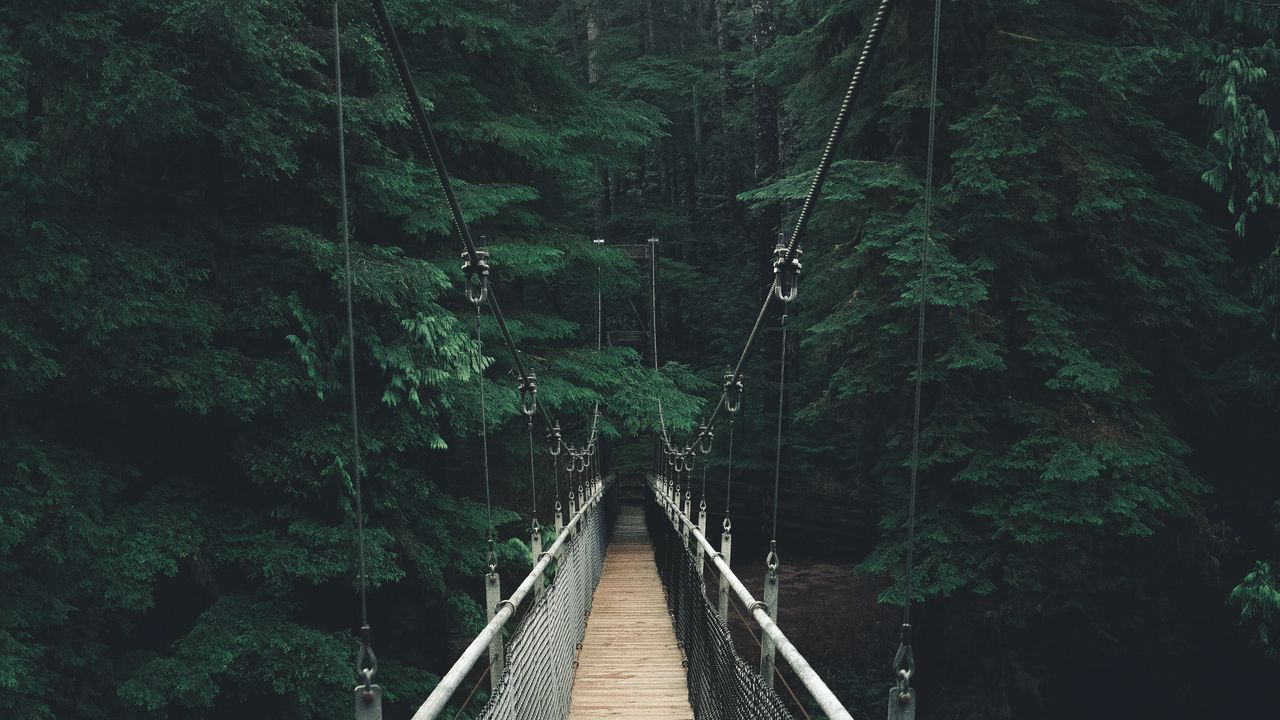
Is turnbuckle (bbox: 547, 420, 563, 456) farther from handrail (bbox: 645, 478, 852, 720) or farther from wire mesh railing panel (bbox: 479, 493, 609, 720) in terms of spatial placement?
handrail (bbox: 645, 478, 852, 720)

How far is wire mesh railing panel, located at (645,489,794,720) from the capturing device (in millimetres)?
2379

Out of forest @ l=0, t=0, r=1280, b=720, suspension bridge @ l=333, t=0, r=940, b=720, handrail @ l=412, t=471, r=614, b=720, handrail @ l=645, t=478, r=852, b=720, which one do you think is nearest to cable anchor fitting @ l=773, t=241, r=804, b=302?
suspension bridge @ l=333, t=0, r=940, b=720

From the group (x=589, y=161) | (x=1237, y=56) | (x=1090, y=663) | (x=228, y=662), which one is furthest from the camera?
(x=589, y=161)

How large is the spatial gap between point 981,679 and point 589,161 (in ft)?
20.9

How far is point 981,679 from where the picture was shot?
7.39 meters

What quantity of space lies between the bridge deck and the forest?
3.49 feet

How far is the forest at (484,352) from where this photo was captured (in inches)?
239

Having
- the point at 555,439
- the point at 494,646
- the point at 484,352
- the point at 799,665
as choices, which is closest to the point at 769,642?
the point at 799,665

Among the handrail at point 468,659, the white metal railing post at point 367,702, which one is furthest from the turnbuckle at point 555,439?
the white metal railing post at point 367,702

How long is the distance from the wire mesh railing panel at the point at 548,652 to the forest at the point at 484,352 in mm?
1732

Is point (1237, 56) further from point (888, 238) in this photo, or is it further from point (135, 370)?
point (135, 370)

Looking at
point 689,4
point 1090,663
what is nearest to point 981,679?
point 1090,663

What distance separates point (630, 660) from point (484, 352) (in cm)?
441

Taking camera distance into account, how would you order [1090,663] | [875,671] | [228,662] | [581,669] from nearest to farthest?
[581,669]
[228,662]
[1090,663]
[875,671]
